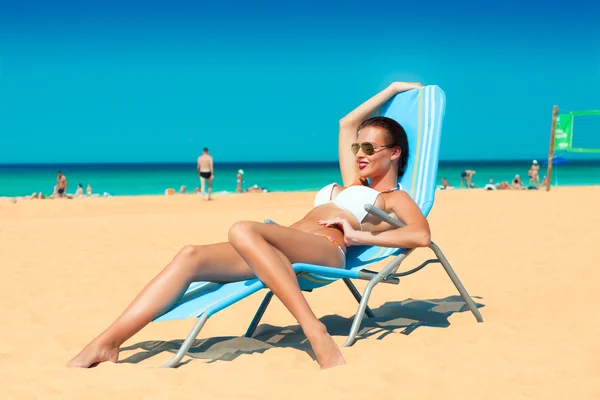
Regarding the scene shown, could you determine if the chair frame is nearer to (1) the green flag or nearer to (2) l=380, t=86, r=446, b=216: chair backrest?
(2) l=380, t=86, r=446, b=216: chair backrest

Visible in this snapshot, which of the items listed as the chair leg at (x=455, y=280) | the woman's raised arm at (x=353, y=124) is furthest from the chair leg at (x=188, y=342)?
the woman's raised arm at (x=353, y=124)

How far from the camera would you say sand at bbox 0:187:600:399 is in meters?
2.67

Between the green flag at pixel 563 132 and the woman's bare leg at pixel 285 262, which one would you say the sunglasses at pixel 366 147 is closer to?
the woman's bare leg at pixel 285 262

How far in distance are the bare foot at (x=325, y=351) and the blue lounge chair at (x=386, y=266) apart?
266mm

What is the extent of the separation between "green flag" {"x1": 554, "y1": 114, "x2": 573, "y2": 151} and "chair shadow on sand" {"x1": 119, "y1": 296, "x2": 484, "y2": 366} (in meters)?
13.4

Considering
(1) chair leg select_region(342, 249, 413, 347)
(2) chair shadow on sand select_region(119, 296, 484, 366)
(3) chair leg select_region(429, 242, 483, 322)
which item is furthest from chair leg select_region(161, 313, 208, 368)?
(3) chair leg select_region(429, 242, 483, 322)

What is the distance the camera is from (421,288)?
5254 mm

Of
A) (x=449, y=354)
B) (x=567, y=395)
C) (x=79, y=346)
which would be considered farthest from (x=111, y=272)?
(x=567, y=395)

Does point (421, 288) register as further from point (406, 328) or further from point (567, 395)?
point (567, 395)

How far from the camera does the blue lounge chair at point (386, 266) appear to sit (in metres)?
2.99

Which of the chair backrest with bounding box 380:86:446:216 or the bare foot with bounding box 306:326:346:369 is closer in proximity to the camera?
the bare foot with bounding box 306:326:346:369

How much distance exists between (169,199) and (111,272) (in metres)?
12.1

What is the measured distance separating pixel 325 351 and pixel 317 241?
0.61 m

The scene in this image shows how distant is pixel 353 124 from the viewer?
4.22m
